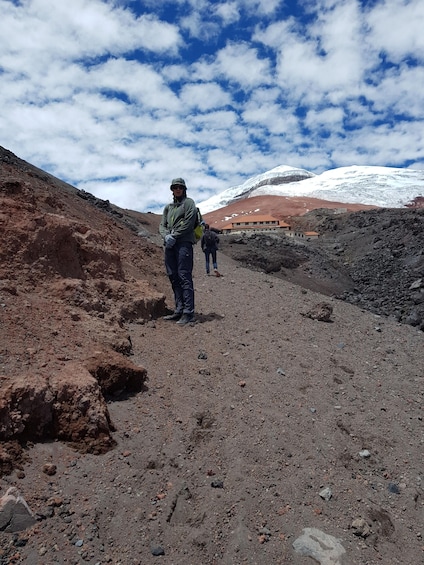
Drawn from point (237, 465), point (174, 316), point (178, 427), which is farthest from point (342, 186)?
point (237, 465)

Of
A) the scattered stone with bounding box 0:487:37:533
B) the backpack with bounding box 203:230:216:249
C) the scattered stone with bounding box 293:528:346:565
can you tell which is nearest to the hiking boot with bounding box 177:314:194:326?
the scattered stone with bounding box 293:528:346:565

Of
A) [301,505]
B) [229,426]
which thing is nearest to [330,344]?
[229,426]

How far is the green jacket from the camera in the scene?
4.93m

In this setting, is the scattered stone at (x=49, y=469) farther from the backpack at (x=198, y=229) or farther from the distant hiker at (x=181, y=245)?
the backpack at (x=198, y=229)

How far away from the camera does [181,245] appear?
5.02 meters

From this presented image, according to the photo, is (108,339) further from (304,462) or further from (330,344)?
(330,344)

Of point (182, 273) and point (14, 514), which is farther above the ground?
point (182, 273)

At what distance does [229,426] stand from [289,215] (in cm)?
3370

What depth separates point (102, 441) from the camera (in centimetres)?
255

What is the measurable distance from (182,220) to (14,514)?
3.54 metres

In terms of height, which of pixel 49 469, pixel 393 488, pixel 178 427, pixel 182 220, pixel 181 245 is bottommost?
pixel 393 488

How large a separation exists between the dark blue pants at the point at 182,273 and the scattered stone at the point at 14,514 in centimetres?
308

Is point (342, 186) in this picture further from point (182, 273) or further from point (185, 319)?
point (185, 319)

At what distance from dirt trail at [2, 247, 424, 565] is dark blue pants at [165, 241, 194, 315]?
0.40 meters
